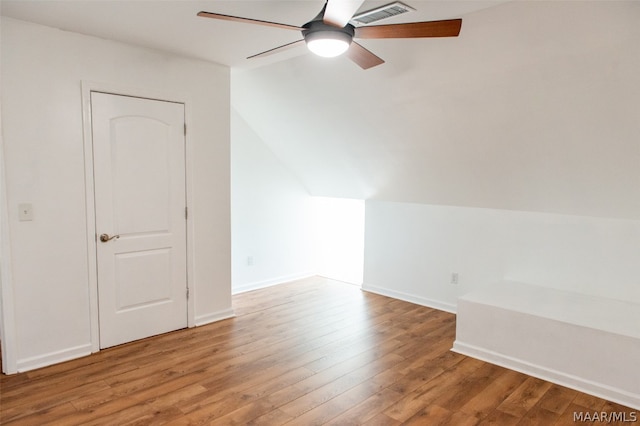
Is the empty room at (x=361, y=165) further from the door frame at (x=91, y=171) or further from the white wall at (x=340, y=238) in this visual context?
the white wall at (x=340, y=238)

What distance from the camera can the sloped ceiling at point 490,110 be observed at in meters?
2.47

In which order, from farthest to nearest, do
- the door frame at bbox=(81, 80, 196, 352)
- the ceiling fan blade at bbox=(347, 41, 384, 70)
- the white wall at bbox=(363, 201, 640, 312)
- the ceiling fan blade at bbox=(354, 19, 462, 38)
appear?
the white wall at bbox=(363, 201, 640, 312)
the door frame at bbox=(81, 80, 196, 352)
the ceiling fan blade at bbox=(347, 41, 384, 70)
the ceiling fan blade at bbox=(354, 19, 462, 38)

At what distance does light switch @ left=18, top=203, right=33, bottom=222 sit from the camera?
2848 mm

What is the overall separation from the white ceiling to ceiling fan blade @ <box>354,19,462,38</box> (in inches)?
15.6

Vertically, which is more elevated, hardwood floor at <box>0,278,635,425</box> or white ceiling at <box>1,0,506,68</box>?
white ceiling at <box>1,0,506,68</box>

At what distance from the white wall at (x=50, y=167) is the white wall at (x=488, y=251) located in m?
2.92

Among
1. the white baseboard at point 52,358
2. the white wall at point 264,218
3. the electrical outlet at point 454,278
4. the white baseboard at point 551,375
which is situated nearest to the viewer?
the white baseboard at point 551,375

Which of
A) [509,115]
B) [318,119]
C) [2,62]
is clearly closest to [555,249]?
[509,115]

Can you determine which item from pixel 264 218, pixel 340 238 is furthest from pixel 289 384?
pixel 340 238

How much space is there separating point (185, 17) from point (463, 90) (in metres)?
2.06

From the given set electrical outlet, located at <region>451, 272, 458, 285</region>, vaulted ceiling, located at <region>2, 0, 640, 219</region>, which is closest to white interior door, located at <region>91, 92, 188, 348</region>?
vaulted ceiling, located at <region>2, 0, 640, 219</region>

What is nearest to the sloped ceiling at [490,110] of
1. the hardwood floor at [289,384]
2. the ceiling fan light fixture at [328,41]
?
the ceiling fan light fixture at [328,41]

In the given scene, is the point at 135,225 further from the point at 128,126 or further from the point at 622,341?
the point at 622,341

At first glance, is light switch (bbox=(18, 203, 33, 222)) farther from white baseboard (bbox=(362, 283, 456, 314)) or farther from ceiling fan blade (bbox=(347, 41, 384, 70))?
white baseboard (bbox=(362, 283, 456, 314))
